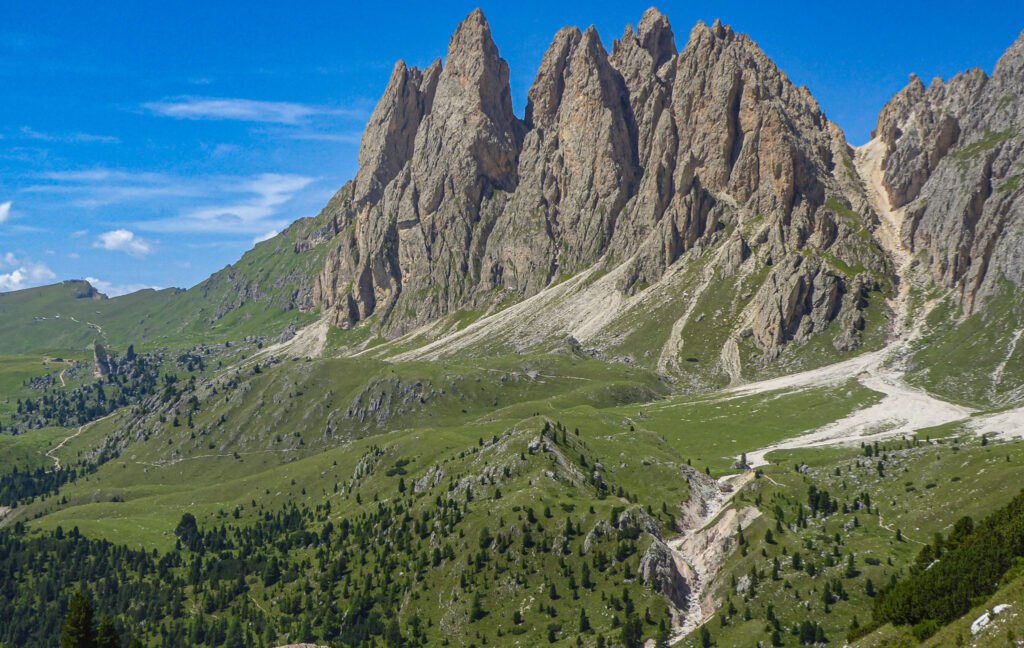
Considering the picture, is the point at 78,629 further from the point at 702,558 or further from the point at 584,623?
the point at 702,558

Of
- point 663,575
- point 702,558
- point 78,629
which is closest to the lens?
point 78,629

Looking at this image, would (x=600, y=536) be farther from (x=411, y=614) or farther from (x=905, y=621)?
(x=905, y=621)

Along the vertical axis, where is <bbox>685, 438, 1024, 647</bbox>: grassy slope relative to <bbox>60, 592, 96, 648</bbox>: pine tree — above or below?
below

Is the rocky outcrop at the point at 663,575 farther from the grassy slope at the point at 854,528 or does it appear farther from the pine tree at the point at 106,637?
the pine tree at the point at 106,637

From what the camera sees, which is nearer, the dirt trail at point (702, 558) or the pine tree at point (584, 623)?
the dirt trail at point (702, 558)

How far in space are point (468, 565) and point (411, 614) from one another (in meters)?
16.0

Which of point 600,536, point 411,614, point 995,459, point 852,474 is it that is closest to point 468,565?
point 411,614

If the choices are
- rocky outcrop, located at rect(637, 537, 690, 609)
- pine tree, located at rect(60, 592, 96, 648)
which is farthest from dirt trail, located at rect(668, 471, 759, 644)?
pine tree, located at rect(60, 592, 96, 648)

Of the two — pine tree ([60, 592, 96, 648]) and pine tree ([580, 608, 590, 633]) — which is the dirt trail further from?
pine tree ([60, 592, 96, 648])

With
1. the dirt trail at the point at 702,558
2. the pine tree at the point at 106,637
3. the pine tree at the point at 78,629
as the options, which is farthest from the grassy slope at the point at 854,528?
the pine tree at the point at 78,629

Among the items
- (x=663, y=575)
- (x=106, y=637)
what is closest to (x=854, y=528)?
(x=663, y=575)

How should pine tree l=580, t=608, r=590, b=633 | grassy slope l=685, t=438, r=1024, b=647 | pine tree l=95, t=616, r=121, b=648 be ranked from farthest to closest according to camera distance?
1. pine tree l=580, t=608, r=590, b=633
2. grassy slope l=685, t=438, r=1024, b=647
3. pine tree l=95, t=616, r=121, b=648

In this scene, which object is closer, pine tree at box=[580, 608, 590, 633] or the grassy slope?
the grassy slope

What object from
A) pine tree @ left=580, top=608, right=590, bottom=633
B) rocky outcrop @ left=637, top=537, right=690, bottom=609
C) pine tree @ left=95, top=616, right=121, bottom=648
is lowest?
pine tree @ left=580, top=608, right=590, bottom=633
